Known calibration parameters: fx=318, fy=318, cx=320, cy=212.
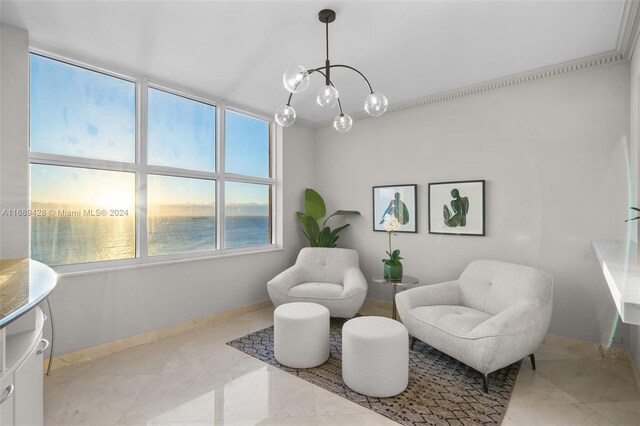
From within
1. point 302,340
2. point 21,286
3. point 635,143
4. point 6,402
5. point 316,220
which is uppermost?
point 635,143

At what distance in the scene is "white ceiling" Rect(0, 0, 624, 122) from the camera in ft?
7.11

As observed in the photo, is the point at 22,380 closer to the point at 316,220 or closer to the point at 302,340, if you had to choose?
the point at 302,340

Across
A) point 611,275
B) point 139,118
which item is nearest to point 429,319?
point 611,275

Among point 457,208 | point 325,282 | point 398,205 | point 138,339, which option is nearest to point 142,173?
point 138,339

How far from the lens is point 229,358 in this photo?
2805mm

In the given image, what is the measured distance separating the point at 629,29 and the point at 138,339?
4.87 metres

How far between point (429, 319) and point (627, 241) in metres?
1.83

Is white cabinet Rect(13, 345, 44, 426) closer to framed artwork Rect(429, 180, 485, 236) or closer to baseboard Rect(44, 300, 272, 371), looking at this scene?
baseboard Rect(44, 300, 272, 371)

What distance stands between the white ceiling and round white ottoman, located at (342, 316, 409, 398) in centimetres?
225

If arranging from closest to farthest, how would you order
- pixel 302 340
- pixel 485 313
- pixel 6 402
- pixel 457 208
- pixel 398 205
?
pixel 6 402, pixel 302 340, pixel 485 313, pixel 457 208, pixel 398 205

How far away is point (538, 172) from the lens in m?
3.12

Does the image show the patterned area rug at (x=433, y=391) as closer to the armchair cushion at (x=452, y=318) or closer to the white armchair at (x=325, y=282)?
the armchair cushion at (x=452, y=318)

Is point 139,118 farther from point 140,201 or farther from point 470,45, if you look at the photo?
point 470,45

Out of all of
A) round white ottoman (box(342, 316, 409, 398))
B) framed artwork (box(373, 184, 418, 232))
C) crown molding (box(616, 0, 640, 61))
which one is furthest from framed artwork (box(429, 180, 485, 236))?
round white ottoman (box(342, 316, 409, 398))
